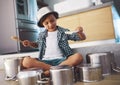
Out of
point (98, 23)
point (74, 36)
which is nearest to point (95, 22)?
point (98, 23)

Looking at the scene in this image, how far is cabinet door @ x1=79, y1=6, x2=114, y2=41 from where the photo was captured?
1.44m

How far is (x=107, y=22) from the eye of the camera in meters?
1.45

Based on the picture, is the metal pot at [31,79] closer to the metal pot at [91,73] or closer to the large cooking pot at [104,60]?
the metal pot at [91,73]

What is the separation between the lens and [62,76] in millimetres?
757

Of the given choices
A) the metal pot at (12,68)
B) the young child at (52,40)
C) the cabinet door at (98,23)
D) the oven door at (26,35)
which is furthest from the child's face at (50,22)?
the oven door at (26,35)

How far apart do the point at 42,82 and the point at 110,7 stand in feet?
2.92

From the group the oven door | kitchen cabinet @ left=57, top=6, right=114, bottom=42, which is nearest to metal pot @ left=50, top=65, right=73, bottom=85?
kitchen cabinet @ left=57, top=6, right=114, bottom=42

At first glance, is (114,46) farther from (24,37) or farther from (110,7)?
(24,37)

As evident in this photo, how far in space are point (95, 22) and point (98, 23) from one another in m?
0.03

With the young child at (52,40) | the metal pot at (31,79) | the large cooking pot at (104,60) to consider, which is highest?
the young child at (52,40)

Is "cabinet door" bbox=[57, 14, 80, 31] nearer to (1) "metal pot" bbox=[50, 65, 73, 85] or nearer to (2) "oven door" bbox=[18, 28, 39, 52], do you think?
(2) "oven door" bbox=[18, 28, 39, 52]

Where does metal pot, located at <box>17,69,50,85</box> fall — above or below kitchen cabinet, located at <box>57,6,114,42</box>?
below

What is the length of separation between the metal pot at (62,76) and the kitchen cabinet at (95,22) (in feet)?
2.47

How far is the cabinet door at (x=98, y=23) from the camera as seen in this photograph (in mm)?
1444
